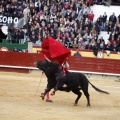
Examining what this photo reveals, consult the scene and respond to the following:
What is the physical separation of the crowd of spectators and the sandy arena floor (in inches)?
293

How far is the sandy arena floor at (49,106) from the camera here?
36.0ft

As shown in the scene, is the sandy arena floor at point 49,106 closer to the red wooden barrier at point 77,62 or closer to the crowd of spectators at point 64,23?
the red wooden barrier at point 77,62

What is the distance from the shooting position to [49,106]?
494 inches

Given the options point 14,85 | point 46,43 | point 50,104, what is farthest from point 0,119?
point 14,85

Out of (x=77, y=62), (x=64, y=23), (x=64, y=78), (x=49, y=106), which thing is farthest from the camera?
(x=64, y=23)

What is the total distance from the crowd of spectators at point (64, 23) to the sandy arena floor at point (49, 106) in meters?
7.44

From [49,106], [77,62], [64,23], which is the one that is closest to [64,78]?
[49,106]

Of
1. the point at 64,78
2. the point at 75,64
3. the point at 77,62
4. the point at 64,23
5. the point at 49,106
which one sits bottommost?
the point at 75,64

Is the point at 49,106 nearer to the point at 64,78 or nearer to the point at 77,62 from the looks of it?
the point at 64,78

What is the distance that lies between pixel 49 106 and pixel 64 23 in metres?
14.1

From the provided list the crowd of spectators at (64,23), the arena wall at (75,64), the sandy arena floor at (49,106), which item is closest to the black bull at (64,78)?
the sandy arena floor at (49,106)

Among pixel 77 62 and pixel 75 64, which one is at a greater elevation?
pixel 77 62

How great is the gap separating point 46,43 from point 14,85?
4.28 m

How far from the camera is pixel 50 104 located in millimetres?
12992
